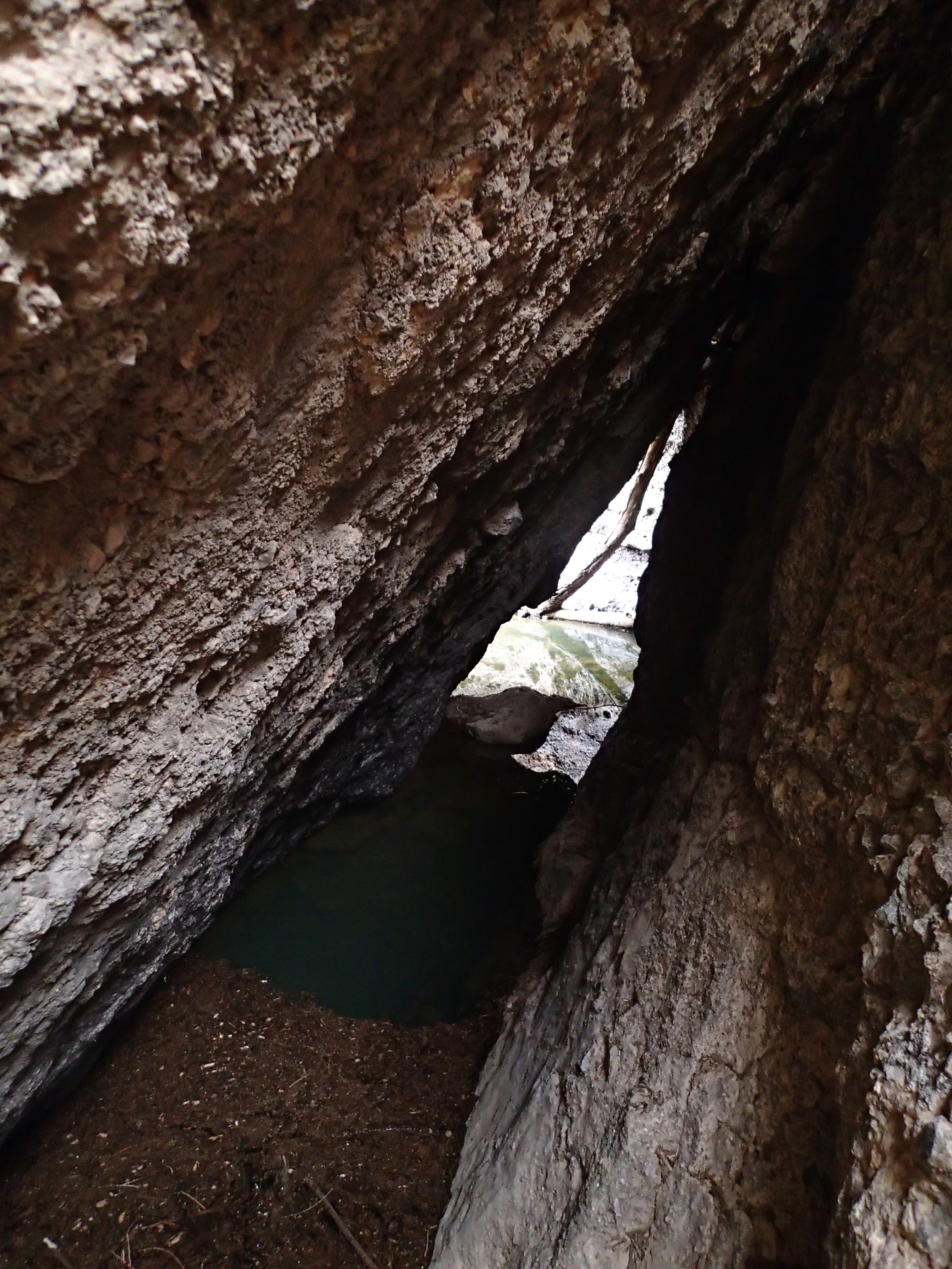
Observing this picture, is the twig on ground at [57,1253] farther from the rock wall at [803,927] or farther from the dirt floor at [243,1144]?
the rock wall at [803,927]

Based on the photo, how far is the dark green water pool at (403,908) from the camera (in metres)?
3.65

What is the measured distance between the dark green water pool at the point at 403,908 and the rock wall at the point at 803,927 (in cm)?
97

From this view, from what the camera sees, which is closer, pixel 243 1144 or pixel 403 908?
pixel 243 1144

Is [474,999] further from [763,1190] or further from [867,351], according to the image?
A: [867,351]

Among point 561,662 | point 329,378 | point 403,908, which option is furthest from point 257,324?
point 561,662

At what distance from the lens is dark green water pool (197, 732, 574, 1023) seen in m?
3.65

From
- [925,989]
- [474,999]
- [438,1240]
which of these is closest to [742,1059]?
[925,989]

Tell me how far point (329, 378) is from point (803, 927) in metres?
2.00

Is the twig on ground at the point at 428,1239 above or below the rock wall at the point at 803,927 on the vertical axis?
below

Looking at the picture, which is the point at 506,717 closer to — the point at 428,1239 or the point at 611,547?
the point at 611,547

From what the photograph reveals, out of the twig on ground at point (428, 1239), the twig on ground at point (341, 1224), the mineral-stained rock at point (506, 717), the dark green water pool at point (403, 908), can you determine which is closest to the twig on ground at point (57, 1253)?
the twig on ground at point (341, 1224)

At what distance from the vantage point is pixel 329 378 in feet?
5.52

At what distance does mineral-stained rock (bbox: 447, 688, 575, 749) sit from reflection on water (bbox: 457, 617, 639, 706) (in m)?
0.33

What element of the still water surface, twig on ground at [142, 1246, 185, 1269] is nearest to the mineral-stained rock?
the still water surface
